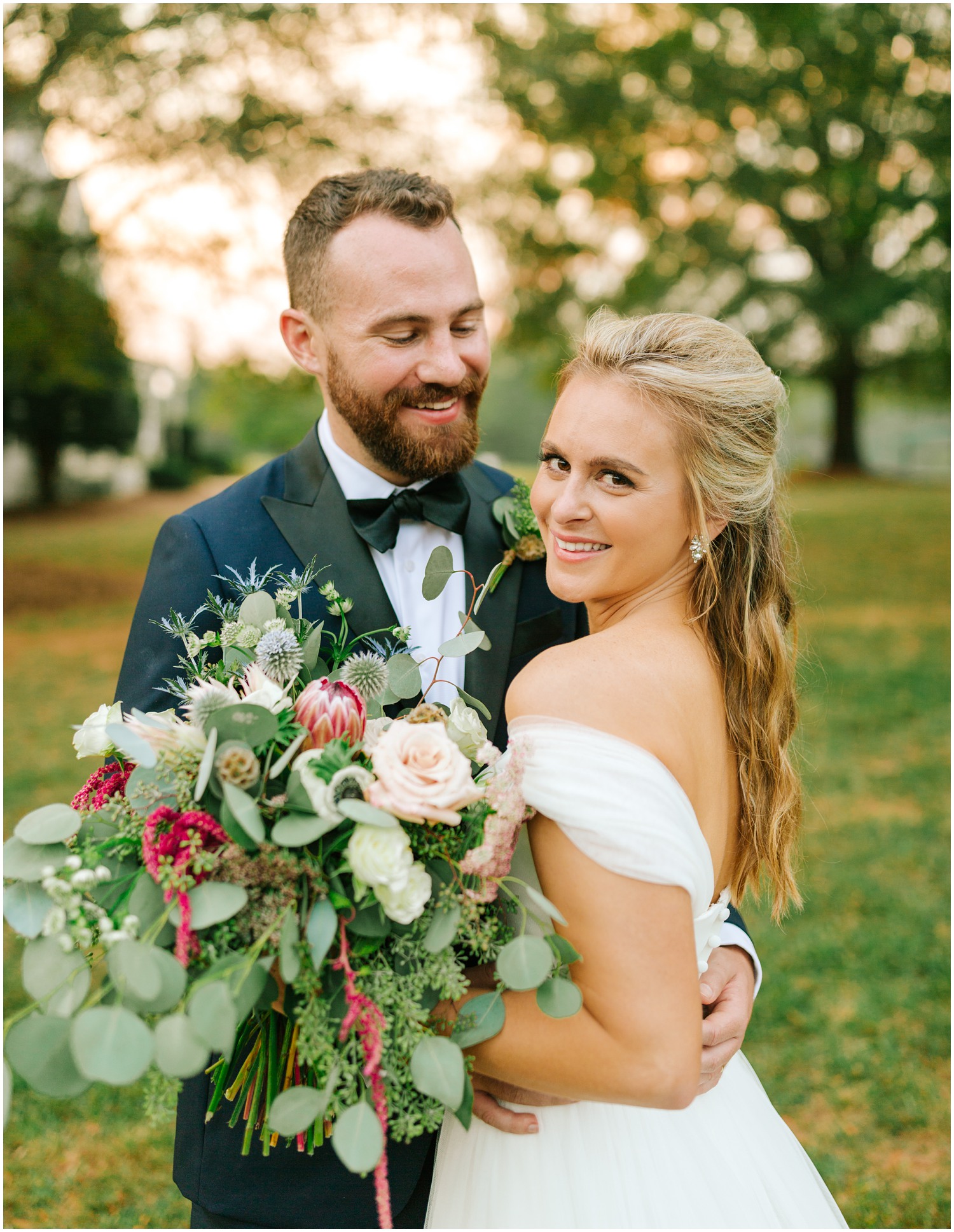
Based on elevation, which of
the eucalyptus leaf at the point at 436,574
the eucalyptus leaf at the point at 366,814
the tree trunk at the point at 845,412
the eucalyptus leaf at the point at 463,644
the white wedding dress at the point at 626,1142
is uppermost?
the eucalyptus leaf at the point at 436,574

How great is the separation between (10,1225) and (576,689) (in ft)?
11.7

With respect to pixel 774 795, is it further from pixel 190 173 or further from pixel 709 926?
pixel 190 173

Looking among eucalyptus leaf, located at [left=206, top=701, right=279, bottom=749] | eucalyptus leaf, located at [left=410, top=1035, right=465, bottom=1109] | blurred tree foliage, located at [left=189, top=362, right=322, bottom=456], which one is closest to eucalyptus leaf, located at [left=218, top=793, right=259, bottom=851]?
eucalyptus leaf, located at [left=206, top=701, right=279, bottom=749]

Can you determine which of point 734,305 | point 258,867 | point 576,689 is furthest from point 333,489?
point 734,305

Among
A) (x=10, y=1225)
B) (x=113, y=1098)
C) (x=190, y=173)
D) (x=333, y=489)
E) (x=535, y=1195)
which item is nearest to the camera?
(x=535, y=1195)

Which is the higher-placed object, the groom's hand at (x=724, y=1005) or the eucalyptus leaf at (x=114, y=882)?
the eucalyptus leaf at (x=114, y=882)

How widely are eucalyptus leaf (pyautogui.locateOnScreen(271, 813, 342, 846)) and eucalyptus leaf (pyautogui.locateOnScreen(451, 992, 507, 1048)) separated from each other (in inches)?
17.1

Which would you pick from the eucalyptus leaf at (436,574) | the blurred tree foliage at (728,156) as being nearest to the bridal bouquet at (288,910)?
the eucalyptus leaf at (436,574)

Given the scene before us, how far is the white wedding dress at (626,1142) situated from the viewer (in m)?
1.72

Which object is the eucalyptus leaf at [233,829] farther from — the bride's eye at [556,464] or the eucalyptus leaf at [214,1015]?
the bride's eye at [556,464]

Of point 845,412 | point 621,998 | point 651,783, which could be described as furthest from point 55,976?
point 845,412

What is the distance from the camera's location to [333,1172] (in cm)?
224

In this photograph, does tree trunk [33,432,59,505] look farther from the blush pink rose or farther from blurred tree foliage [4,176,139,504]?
the blush pink rose

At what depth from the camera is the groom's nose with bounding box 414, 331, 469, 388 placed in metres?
2.73
